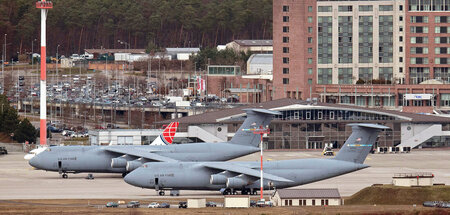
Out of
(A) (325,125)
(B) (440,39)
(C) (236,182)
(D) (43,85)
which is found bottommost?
(C) (236,182)

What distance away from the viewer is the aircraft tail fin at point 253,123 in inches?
4203

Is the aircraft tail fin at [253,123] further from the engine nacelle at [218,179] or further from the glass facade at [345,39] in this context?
the glass facade at [345,39]

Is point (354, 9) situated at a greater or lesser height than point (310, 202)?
greater

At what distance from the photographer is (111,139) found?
146 metres

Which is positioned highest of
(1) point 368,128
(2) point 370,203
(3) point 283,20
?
(3) point 283,20

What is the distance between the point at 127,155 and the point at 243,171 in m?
20.8

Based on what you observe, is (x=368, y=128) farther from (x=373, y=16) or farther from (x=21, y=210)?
(x=373, y=16)

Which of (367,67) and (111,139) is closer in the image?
(111,139)

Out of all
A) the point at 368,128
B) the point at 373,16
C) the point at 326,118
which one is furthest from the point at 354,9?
the point at 368,128

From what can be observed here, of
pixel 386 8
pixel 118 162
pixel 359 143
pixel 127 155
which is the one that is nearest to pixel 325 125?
pixel 386 8

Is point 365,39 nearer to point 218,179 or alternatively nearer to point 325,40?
point 325,40

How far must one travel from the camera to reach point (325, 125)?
156 m

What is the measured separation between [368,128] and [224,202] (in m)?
18.0

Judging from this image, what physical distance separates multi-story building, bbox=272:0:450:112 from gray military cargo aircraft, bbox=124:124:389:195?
97.3m
